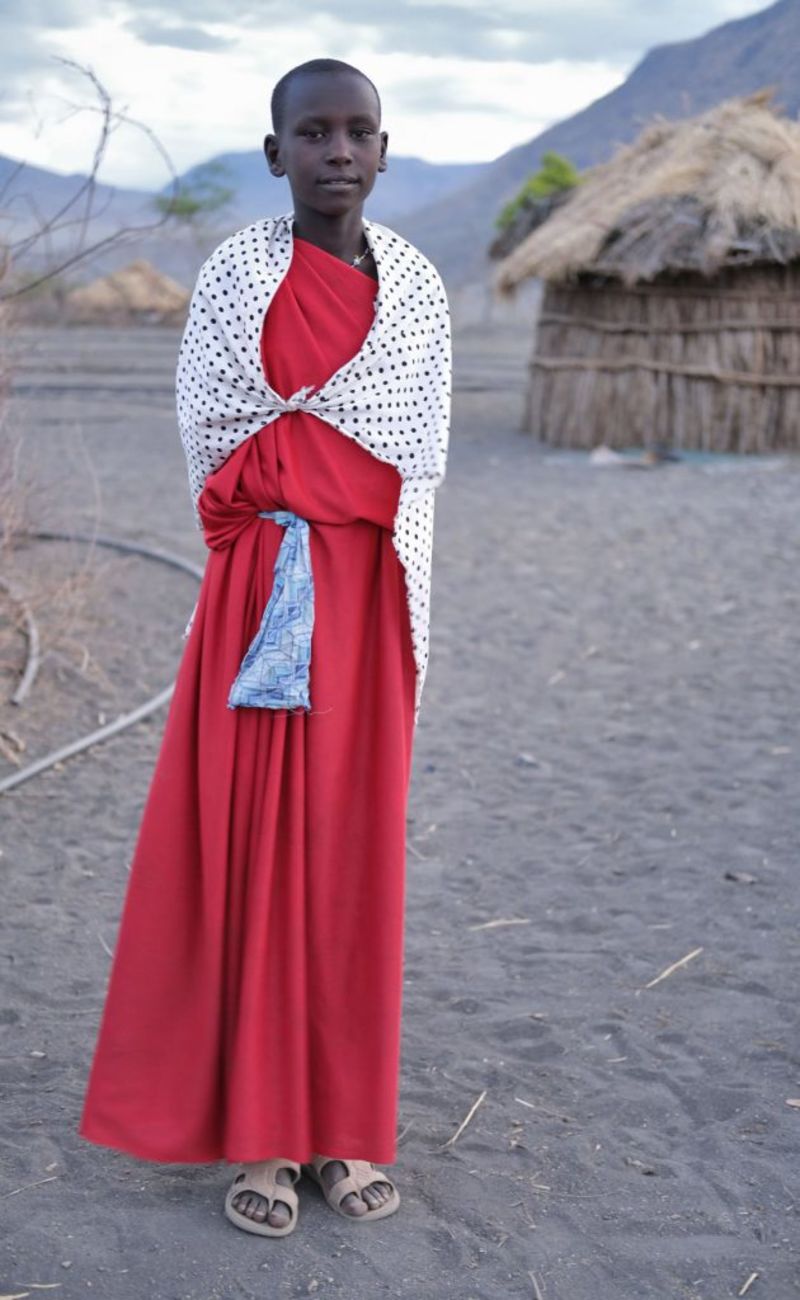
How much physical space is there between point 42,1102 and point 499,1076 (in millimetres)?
950

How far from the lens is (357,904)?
2.52 m

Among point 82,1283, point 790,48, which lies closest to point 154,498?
point 82,1283

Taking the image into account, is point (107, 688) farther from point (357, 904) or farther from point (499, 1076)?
point (357, 904)

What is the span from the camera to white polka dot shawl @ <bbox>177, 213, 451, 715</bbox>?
2387 mm

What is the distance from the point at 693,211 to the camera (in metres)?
12.2

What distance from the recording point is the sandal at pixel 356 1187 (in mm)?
2598

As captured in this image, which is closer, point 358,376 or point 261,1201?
point 358,376

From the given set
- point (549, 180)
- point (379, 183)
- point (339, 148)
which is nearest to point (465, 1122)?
point (339, 148)

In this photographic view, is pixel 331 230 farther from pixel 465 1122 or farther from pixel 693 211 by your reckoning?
pixel 693 211

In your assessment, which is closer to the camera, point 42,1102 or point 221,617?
point 221,617

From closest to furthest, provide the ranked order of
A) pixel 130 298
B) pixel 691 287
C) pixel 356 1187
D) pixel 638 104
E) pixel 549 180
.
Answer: pixel 356 1187
pixel 691 287
pixel 549 180
pixel 130 298
pixel 638 104

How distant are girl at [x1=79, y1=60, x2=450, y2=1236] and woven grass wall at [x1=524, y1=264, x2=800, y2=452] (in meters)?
10.6

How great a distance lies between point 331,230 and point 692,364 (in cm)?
1079

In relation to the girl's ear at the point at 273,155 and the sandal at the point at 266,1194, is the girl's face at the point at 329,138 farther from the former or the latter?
the sandal at the point at 266,1194
